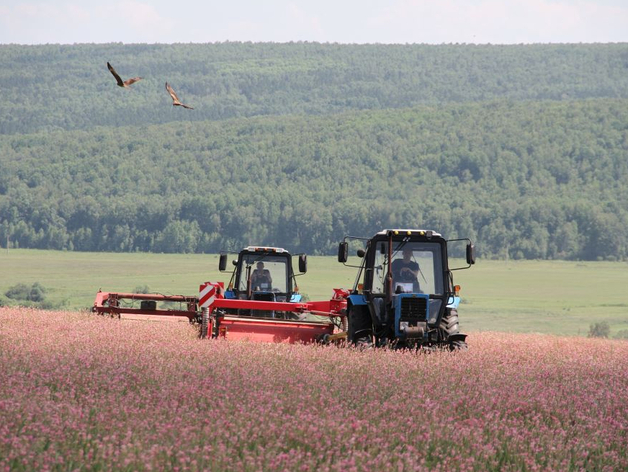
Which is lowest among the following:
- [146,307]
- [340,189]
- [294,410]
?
[294,410]

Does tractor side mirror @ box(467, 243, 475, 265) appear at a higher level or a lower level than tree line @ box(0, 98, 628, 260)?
lower

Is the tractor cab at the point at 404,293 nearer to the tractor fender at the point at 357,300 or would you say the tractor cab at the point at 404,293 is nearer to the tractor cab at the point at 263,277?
the tractor fender at the point at 357,300

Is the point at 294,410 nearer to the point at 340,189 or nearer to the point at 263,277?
the point at 263,277

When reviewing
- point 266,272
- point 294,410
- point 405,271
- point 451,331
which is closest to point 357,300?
point 405,271

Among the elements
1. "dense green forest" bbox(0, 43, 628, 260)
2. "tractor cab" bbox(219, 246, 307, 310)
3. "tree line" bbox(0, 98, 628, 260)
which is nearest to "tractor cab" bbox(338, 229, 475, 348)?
"tractor cab" bbox(219, 246, 307, 310)

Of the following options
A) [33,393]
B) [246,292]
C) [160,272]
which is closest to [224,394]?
[33,393]

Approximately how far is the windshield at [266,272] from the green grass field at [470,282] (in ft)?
97.3

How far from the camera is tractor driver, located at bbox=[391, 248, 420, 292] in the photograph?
47.9 ft

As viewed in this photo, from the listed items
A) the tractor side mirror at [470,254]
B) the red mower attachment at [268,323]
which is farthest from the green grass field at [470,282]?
the tractor side mirror at [470,254]

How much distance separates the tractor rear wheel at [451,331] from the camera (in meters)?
14.0

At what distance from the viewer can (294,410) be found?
26.1ft

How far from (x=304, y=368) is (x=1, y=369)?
9.17 feet

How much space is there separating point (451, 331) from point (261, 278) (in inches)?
238

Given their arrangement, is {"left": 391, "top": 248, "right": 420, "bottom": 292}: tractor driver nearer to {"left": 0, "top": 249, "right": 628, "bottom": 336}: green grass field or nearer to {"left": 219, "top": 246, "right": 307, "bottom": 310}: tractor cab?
{"left": 219, "top": 246, "right": 307, "bottom": 310}: tractor cab
